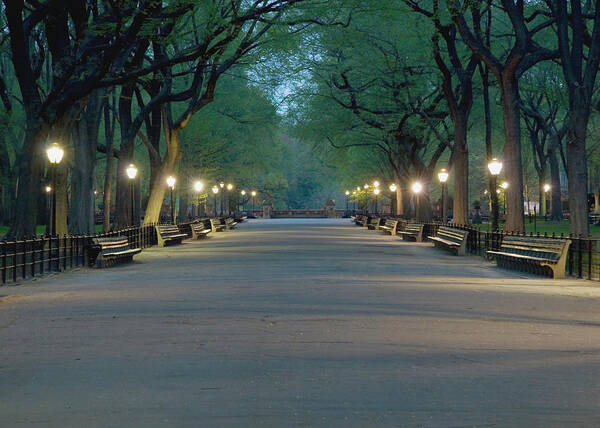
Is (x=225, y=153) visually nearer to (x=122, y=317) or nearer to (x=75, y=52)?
(x=75, y=52)

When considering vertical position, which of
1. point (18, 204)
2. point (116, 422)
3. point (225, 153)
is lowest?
point (116, 422)

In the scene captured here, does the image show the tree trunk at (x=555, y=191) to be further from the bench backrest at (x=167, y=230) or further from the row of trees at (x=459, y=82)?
the bench backrest at (x=167, y=230)

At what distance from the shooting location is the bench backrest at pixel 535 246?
18906 millimetres

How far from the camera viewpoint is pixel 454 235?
96.3ft

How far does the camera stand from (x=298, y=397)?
691 cm

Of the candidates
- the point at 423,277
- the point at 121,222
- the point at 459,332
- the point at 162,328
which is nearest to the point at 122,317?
the point at 162,328

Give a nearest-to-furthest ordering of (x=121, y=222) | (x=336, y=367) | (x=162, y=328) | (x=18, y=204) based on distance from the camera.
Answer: (x=336, y=367) → (x=162, y=328) → (x=18, y=204) → (x=121, y=222)

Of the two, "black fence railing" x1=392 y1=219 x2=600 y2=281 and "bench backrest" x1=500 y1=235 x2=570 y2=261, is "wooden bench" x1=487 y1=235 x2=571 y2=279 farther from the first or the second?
"black fence railing" x1=392 y1=219 x2=600 y2=281

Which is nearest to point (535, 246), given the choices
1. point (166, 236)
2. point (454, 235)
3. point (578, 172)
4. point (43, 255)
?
point (578, 172)

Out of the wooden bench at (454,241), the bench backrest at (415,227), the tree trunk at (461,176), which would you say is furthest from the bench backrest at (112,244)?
the bench backrest at (415,227)

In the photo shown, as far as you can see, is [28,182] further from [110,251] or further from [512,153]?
[512,153]

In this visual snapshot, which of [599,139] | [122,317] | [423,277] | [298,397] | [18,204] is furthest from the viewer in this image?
[599,139]

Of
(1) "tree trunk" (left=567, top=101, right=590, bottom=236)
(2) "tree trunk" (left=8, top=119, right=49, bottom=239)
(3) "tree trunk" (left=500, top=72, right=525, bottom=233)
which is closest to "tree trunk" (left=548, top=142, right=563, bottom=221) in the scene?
(3) "tree trunk" (left=500, top=72, right=525, bottom=233)

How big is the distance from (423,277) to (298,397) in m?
12.1
